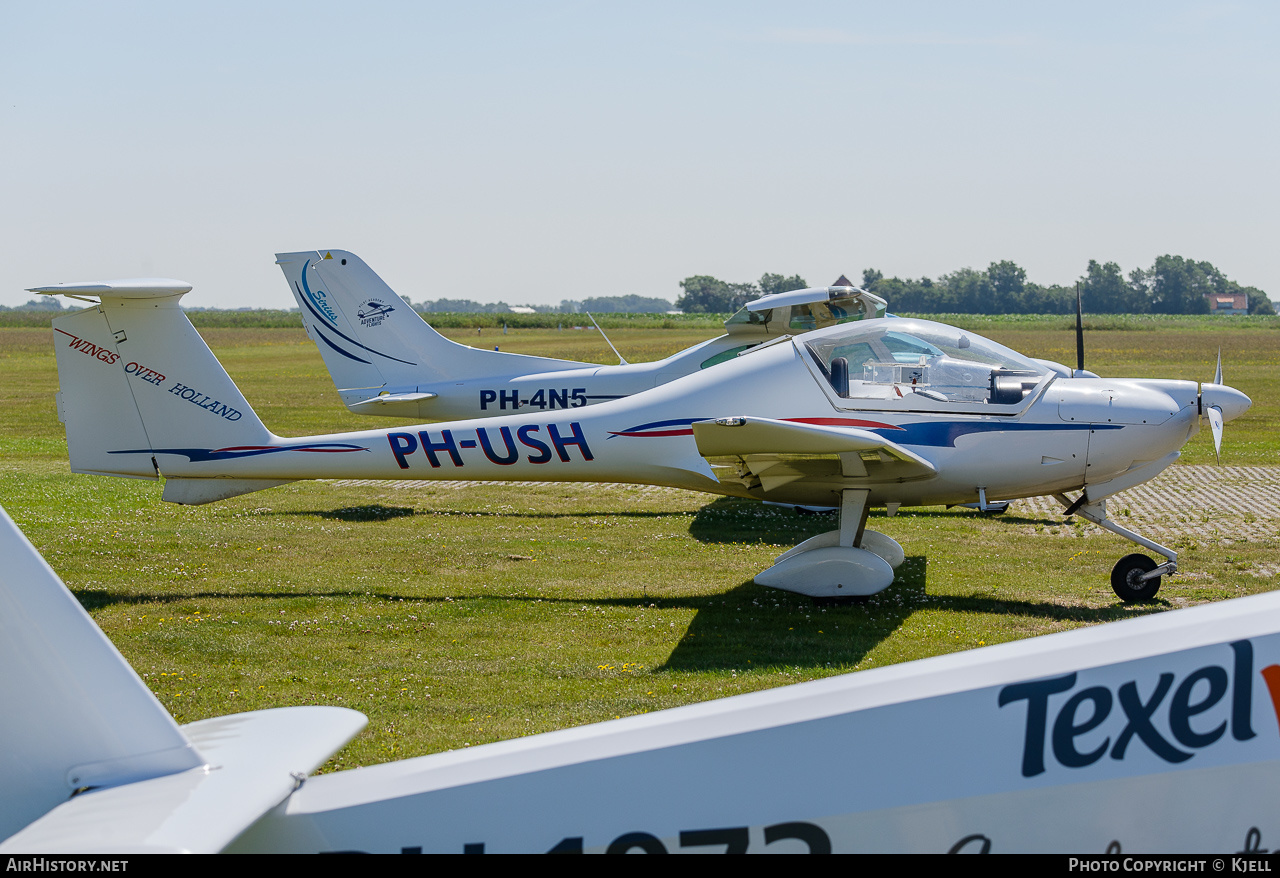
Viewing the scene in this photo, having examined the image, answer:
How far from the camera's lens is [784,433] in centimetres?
769

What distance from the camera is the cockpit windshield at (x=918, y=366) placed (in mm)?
8477

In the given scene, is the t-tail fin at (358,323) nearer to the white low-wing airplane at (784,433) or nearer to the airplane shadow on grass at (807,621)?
the white low-wing airplane at (784,433)

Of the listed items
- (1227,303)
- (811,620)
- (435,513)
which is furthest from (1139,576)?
(1227,303)

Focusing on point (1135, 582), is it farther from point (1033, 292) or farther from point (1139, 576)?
point (1033, 292)

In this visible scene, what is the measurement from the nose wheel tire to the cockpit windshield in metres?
1.60

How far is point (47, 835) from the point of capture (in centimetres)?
220

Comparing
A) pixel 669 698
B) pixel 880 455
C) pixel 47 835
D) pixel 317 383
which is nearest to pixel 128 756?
pixel 47 835

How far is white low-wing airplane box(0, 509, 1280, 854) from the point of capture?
7.98 ft

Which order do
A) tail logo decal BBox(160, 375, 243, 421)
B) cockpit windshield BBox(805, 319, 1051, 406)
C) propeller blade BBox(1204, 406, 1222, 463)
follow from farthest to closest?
tail logo decal BBox(160, 375, 243, 421) → cockpit windshield BBox(805, 319, 1051, 406) → propeller blade BBox(1204, 406, 1222, 463)

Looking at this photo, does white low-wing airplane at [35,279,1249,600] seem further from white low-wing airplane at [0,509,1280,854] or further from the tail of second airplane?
white low-wing airplane at [0,509,1280,854]

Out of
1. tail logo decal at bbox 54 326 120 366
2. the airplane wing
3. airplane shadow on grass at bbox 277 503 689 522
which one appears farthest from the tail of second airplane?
the airplane wing

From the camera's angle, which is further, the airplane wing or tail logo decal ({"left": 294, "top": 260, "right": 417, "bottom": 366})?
tail logo decal ({"left": 294, "top": 260, "right": 417, "bottom": 366})

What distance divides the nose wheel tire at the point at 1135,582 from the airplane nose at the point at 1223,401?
4.24 ft

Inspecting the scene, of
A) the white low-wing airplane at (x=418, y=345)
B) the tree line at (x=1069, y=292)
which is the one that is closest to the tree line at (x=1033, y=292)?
the tree line at (x=1069, y=292)
